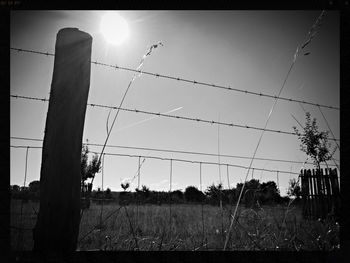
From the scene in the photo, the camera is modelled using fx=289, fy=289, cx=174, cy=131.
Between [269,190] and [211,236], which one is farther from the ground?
[269,190]

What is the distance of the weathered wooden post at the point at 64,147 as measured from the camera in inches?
54.8

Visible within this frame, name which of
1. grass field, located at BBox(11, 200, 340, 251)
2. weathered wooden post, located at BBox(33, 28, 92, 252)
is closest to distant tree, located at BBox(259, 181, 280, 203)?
grass field, located at BBox(11, 200, 340, 251)

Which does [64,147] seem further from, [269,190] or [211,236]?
[269,190]

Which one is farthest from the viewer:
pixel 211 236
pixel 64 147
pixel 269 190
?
pixel 269 190

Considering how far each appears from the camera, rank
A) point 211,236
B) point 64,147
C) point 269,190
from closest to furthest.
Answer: point 64,147, point 211,236, point 269,190

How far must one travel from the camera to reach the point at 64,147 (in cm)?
143

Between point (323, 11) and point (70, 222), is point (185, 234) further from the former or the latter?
point (323, 11)

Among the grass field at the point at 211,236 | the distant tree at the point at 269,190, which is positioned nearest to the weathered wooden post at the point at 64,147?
the grass field at the point at 211,236

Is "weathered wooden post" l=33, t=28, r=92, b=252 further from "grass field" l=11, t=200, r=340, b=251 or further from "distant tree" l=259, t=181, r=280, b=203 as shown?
"distant tree" l=259, t=181, r=280, b=203

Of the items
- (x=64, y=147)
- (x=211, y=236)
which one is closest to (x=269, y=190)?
(x=211, y=236)

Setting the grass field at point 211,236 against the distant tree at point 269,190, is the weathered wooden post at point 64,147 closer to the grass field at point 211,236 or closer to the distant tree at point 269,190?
the grass field at point 211,236

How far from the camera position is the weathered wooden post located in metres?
1.39
